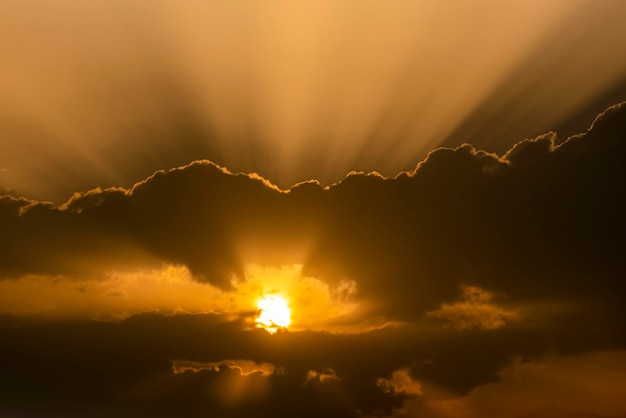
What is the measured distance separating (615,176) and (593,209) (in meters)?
1.34

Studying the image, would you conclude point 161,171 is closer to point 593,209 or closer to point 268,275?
point 268,275

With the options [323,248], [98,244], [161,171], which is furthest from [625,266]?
[98,244]

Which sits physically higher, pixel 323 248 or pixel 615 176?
pixel 615 176

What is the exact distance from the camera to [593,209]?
25.2 meters

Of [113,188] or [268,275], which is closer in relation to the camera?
[113,188]

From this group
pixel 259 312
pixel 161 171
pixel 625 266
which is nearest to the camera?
pixel 161 171

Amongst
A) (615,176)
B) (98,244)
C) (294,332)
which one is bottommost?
(294,332)

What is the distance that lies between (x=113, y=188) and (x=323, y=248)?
767cm

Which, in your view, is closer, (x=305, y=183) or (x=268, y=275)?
(x=305, y=183)

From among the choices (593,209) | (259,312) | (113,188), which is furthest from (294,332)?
(593,209)

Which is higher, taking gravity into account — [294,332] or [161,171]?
[161,171]

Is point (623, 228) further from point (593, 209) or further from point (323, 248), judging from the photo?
point (323, 248)

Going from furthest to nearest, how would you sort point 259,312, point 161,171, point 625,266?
point 259,312, point 625,266, point 161,171

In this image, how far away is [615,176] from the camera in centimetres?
2494
